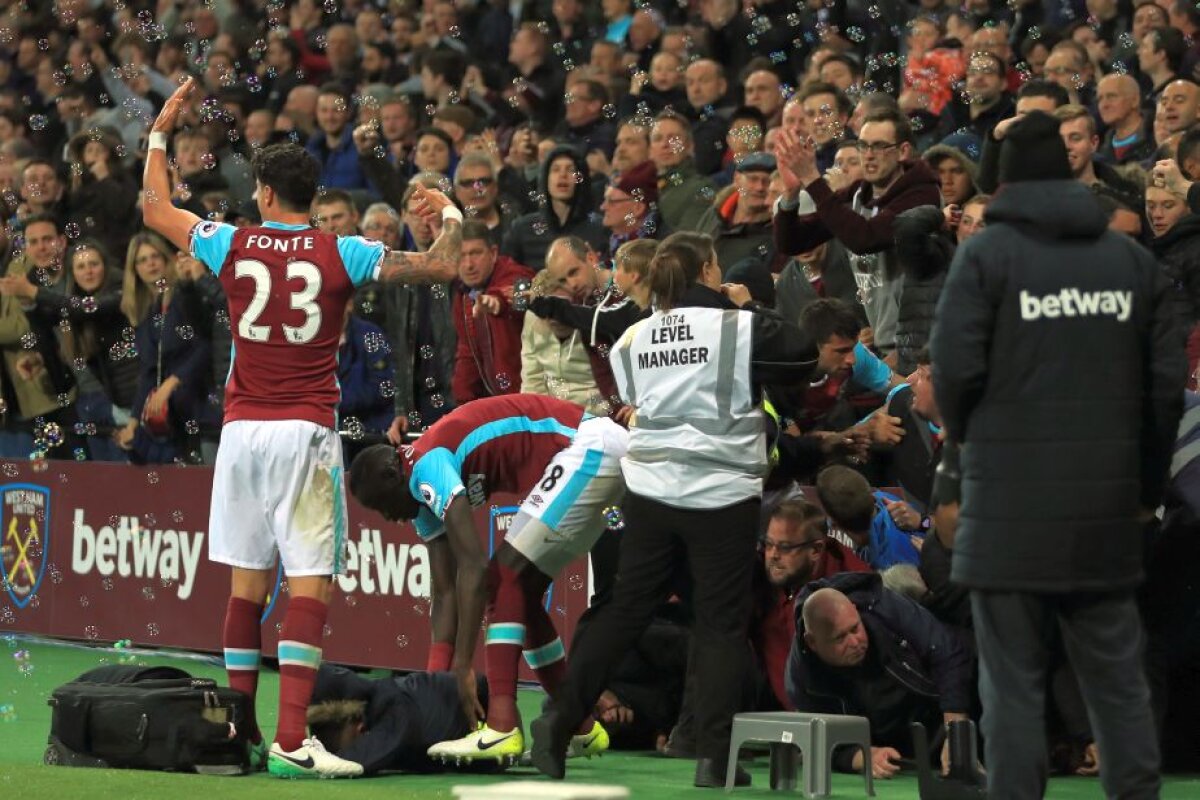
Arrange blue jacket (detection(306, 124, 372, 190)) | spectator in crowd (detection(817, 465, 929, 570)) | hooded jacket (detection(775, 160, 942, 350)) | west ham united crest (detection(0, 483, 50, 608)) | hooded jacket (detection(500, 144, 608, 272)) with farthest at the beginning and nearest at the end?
blue jacket (detection(306, 124, 372, 190))
west ham united crest (detection(0, 483, 50, 608))
hooded jacket (detection(500, 144, 608, 272))
hooded jacket (detection(775, 160, 942, 350))
spectator in crowd (detection(817, 465, 929, 570))

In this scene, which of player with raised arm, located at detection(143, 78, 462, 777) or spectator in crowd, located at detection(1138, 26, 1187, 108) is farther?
spectator in crowd, located at detection(1138, 26, 1187, 108)

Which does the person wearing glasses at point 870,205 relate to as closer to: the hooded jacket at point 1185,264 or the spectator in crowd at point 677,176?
the hooded jacket at point 1185,264

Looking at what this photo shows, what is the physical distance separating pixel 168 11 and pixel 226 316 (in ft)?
29.8

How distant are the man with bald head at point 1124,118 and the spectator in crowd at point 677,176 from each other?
2398mm

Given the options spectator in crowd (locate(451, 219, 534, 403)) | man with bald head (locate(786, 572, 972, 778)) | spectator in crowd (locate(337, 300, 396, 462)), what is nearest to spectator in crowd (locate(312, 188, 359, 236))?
spectator in crowd (locate(337, 300, 396, 462))

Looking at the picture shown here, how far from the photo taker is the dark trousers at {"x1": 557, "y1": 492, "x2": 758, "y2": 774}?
8.59 meters

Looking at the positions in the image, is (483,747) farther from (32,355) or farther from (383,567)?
(32,355)

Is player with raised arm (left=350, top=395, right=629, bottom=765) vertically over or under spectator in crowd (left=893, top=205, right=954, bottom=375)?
under

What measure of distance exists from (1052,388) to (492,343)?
21.2ft

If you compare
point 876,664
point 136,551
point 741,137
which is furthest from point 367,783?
point 741,137

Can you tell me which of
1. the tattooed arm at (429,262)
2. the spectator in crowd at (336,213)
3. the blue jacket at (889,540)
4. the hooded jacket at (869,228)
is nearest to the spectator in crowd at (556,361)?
the hooded jacket at (869,228)

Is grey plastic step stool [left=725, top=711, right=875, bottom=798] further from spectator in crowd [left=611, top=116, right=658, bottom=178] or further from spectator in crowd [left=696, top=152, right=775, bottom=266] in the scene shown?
spectator in crowd [left=611, top=116, right=658, bottom=178]

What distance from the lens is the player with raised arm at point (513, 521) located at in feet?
30.2

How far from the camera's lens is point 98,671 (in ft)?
31.7
